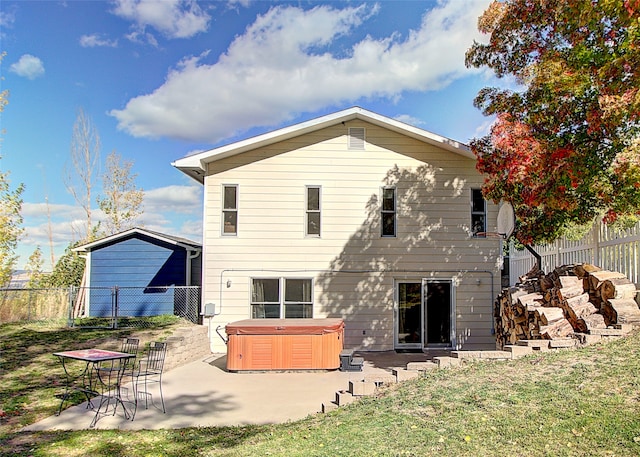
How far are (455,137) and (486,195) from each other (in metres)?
3.02

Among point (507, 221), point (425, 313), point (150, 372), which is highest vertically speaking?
point (507, 221)

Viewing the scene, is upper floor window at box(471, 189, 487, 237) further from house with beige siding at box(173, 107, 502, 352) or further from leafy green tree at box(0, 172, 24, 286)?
leafy green tree at box(0, 172, 24, 286)

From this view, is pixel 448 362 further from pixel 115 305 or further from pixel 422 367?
pixel 115 305

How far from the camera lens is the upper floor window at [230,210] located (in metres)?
12.1

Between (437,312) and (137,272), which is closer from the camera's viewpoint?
(437,312)

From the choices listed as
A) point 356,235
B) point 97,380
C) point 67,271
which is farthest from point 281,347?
point 67,271

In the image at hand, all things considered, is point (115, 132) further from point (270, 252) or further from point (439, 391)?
point (439, 391)

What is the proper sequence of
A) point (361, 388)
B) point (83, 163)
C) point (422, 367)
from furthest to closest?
Result: point (83, 163) < point (422, 367) < point (361, 388)

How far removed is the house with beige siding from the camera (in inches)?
474

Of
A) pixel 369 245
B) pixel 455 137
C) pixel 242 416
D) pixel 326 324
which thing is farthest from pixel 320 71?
pixel 242 416

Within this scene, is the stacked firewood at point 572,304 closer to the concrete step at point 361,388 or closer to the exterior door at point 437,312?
the exterior door at point 437,312

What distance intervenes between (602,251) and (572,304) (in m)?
1.41

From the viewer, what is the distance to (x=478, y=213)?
12.4m

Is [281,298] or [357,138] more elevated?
[357,138]
